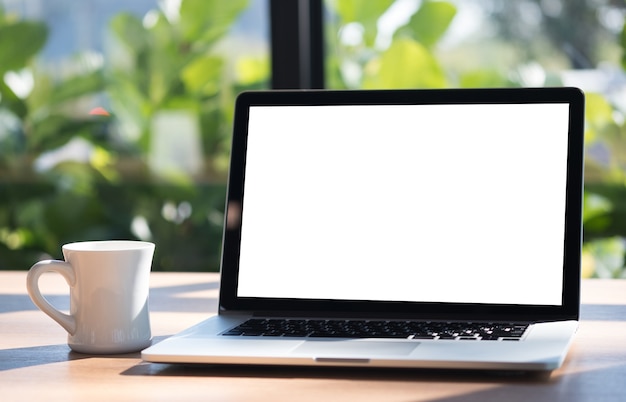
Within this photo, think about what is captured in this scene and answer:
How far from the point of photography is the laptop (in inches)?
36.6

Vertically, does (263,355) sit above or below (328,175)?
below

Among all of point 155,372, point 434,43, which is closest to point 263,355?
point 155,372

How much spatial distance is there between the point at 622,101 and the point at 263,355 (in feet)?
6.05

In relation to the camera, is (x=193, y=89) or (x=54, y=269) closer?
(x=54, y=269)

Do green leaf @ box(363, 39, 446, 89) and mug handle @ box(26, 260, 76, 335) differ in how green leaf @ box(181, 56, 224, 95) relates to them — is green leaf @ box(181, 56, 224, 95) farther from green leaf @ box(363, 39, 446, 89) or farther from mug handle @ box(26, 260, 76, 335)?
mug handle @ box(26, 260, 76, 335)

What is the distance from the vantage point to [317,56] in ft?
8.54

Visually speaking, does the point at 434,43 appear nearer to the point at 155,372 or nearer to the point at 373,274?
the point at 373,274

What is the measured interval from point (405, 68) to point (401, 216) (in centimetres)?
161

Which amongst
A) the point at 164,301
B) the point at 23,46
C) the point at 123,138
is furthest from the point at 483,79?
the point at 164,301

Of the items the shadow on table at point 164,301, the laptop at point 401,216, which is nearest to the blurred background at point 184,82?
the shadow on table at point 164,301

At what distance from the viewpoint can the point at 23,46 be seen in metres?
2.85

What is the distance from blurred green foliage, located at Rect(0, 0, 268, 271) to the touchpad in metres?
1.89

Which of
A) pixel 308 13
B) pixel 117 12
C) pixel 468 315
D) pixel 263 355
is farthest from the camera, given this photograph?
pixel 117 12

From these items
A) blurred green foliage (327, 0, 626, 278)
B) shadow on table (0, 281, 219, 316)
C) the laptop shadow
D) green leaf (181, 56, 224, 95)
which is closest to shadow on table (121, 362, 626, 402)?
the laptop shadow
